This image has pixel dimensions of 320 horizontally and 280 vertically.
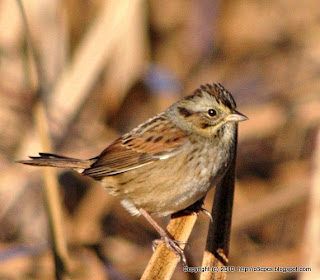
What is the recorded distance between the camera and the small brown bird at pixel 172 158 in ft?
9.26

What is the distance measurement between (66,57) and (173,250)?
3.36 m

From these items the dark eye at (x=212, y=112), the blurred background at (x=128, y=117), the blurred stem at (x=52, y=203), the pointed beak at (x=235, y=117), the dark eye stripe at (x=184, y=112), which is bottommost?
the blurred stem at (x=52, y=203)

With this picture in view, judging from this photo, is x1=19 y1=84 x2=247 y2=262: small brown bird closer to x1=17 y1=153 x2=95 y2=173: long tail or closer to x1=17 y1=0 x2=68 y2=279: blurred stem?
x1=17 y1=153 x2=95 y2=173: long tail

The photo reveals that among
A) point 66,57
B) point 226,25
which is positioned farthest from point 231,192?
point 226,25

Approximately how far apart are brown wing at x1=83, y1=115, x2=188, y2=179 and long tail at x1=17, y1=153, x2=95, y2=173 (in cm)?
7

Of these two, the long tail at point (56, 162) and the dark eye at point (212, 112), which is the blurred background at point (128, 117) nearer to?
the long tail at point (56, 162)

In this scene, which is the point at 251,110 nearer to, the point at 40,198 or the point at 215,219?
the point at 40,198

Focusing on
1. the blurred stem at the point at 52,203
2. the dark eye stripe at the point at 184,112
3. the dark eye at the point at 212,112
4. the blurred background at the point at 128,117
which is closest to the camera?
the blurred stem at the point at 52,203

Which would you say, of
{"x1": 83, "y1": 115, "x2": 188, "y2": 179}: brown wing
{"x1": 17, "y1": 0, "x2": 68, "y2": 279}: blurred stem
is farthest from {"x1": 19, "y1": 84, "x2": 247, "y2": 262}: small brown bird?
{"x1": 17, "y1": 0, "x2": 68, "y2": 279}: blurred stem

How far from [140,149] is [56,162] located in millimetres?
422

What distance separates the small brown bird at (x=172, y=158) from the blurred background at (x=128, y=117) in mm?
540

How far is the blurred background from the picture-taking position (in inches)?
164

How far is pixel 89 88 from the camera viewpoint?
15.7ft

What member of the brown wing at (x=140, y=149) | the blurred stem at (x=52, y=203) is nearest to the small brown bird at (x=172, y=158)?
the brown wing at (x=140, y=149)
